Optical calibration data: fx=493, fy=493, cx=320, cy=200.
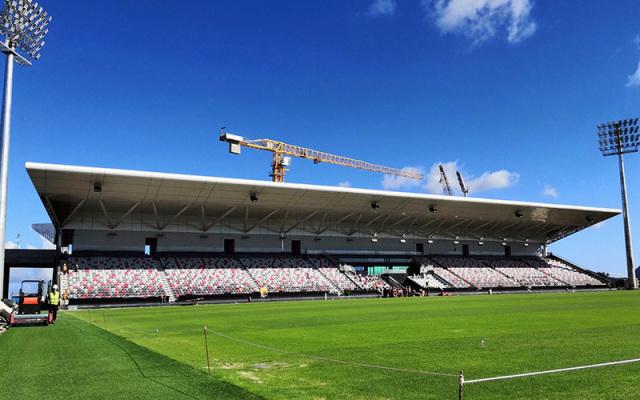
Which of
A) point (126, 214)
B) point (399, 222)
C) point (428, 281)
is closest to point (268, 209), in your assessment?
point (126, 214)

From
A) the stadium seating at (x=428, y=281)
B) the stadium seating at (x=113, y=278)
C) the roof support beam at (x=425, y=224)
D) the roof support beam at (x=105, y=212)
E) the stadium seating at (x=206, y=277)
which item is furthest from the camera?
the roof support beam at (x=425, y=224)

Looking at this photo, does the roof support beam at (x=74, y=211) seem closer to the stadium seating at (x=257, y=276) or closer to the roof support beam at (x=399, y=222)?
the stadium seating at (x=257, y=276)

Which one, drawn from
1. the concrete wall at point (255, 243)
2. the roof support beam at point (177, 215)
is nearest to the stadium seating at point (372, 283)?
the concrete wall at point (255, 243)

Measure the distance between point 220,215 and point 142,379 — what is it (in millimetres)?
47101

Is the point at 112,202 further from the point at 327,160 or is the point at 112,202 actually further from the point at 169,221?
the point at 327,160

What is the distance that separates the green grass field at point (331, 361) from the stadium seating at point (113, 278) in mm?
28672

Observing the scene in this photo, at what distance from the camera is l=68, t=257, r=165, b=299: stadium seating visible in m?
45.2

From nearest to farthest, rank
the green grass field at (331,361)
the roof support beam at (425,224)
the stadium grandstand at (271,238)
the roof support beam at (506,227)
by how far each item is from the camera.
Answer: the green grass field at (331,361) < the stadium grandstand at (271,238) < the roof support beam at (425,224) < the roof support beam at (506,227)

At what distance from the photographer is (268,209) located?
54.8 meters

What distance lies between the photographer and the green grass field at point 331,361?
795 cm

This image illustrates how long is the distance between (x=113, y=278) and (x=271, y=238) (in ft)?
65.0

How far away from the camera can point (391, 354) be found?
38.8ft

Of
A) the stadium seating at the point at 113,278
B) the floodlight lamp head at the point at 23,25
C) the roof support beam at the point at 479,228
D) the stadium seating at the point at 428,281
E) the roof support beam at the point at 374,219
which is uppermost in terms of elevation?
the floodlight lamp head at the point at 23,25

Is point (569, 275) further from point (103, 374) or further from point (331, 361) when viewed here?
point (103, 374)
